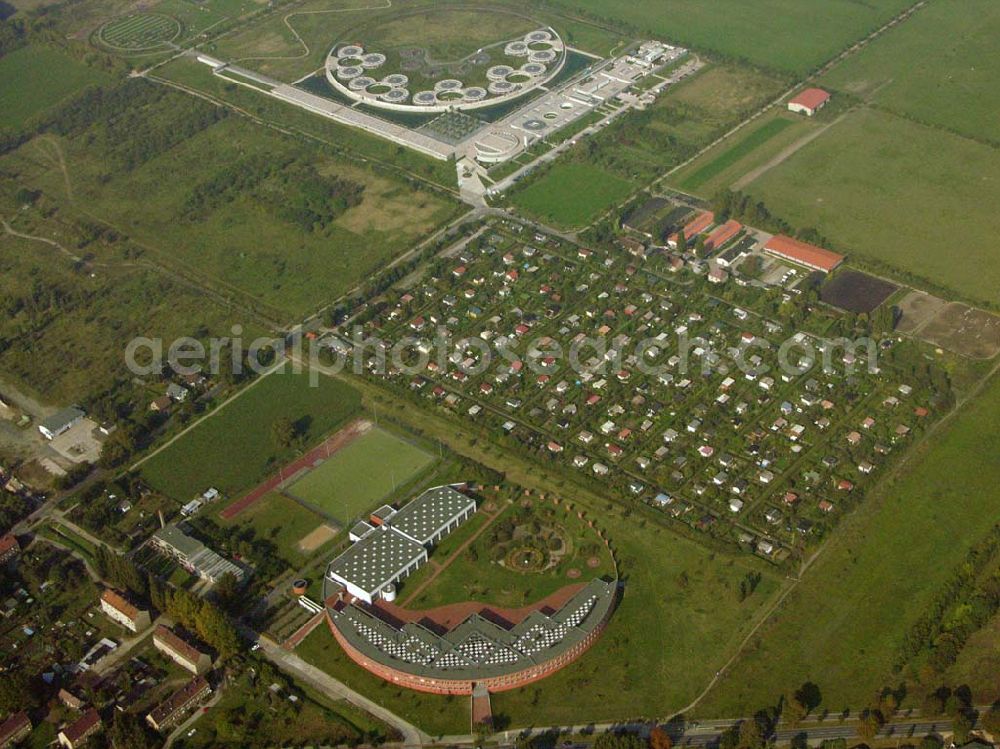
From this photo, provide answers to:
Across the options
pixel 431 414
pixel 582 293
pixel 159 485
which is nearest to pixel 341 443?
pixel 431 414

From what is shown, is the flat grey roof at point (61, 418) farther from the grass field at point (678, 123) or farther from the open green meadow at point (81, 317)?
the grass field at point (678, 123)

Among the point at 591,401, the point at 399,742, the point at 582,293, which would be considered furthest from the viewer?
the point at 582,293

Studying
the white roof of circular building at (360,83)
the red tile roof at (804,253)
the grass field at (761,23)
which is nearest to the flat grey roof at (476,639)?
the red tile roof at (804,253)

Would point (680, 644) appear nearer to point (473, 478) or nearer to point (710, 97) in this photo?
point (473, 478)

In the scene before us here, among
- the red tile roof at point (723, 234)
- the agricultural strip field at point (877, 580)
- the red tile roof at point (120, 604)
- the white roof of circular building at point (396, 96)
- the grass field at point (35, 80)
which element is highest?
the red tile roof at point (723, 234)

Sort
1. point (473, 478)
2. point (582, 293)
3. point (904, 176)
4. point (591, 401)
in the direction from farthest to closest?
point (904, 176) < point (582, 293) < point (591, 401) < point (473, 478)

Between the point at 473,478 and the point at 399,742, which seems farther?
the point at 473,478
